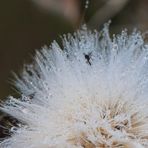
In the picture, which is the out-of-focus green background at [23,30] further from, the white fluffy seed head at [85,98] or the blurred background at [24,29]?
the white fluffy seed head at [85,98]

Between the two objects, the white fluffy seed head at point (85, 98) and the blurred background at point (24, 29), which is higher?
the blurred background at point (24, 29)

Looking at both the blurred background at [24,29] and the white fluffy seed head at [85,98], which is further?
the blurred background at [24,29]

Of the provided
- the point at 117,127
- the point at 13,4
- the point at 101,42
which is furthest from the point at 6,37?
the point at 117,127

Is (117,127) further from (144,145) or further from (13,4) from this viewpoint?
(13,4)

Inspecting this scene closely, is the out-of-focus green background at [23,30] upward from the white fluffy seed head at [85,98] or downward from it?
upward

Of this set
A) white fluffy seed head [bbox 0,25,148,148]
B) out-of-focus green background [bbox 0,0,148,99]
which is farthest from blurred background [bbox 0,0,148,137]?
white fluffy seed head [bbox 0,25,148,148]

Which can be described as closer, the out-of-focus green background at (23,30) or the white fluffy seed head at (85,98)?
the white fluffy seed head at (85,98)

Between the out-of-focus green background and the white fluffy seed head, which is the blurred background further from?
the white fluffy seed head

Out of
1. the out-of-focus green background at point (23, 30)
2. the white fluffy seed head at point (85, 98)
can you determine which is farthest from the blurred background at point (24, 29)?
the white fluffy seed head at point (85, 98)
